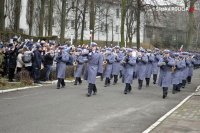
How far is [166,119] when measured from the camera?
40.2 feet

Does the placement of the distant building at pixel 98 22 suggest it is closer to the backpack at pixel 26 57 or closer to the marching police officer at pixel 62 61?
the backpack at pixel 26 57

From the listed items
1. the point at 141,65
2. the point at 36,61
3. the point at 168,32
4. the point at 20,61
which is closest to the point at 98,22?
the point at 168,32

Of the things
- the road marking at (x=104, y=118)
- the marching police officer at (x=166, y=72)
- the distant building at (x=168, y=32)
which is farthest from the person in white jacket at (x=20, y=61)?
the distant building at (x=168, y=32)

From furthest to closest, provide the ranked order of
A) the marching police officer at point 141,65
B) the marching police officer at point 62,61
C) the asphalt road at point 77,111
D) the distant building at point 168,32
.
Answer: the distant building at point 168,32, the marching police officer at point 141,65, the marching police officer at point 62,61, the asphalt road at point 77,111

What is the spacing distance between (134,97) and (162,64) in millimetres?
1786

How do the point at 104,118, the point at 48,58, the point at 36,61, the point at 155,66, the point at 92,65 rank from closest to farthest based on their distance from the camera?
the point at 104,118
the point at 92,65
the point at 36,61
the point at 48,58
the point at 155,66

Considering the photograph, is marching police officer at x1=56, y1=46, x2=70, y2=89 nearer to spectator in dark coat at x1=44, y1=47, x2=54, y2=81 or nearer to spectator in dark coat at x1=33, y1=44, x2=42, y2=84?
spectator in dark coat at x1=33, y1=44, x2=42, y2=84

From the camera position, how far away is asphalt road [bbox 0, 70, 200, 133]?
416 inches

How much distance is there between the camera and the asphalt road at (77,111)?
1055 centimetres

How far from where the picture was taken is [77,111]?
42.6 feet

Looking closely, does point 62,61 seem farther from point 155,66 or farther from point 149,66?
point 155,66

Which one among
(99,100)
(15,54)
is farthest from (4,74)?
(99,100)

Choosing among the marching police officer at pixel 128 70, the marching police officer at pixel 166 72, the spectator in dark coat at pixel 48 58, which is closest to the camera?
the marching police officer at pixel 166 72

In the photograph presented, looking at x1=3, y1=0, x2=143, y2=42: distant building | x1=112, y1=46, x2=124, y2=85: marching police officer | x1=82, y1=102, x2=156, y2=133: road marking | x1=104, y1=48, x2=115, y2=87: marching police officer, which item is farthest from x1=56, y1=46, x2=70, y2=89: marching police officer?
x1=3, y1=0, x2=143, y2=42: distant building
